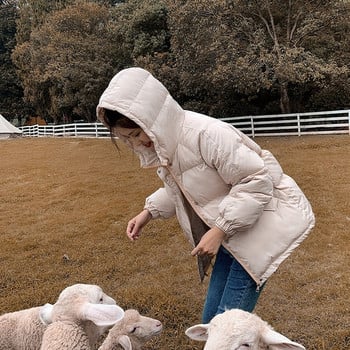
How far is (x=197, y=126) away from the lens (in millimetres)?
1888

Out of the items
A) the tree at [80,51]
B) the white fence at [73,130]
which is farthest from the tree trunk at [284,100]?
the tree at [80,51]

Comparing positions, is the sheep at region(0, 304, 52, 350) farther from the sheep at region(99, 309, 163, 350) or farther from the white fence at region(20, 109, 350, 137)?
the white fence at region(20, 109, 350, 137)

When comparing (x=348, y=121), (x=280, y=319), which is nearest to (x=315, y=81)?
(x=348, y=121)

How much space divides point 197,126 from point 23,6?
1377 inches

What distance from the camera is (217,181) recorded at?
76.3 inches

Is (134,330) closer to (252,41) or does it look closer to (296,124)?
(252,41)

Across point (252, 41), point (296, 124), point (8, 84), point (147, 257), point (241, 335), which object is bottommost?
point (8, 84)

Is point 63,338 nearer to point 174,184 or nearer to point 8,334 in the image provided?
point 8,334

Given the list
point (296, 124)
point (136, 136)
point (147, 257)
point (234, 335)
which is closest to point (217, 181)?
point (136, 136)

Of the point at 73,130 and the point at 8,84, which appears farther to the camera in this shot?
the point at 8,84

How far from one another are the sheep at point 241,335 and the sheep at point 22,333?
1.36m

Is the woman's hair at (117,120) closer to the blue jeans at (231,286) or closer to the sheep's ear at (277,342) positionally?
the blue jeans at (231,286)

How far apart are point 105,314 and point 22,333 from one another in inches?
41.1

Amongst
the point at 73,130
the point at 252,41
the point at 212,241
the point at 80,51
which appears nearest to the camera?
the point at 212,241
